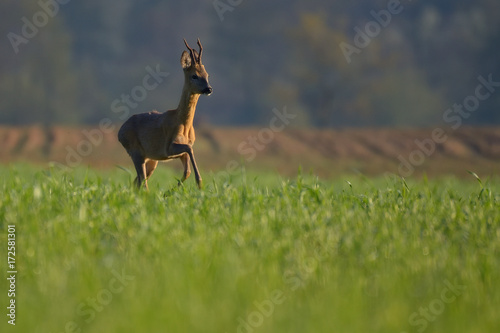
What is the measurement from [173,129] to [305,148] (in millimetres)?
21963

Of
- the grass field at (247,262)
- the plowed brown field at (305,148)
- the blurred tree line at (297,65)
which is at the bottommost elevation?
the grass field at (247,262)

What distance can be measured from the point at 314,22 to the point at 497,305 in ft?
124

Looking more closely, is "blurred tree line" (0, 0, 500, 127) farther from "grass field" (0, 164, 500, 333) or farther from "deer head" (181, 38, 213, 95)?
"grass field" (0, 164, 500, 333)

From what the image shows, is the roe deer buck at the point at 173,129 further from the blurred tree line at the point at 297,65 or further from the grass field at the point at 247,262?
the blurred tree line at the point at 297,65

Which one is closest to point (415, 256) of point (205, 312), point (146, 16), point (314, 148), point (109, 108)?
point (205, 312)

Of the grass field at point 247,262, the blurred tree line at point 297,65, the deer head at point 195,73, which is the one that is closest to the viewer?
the grass field at point 247,262

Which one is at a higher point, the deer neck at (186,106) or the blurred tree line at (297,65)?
the blurred tree line at (297,65)

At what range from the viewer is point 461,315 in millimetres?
3854

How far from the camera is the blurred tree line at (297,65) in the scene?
4303 centimetres

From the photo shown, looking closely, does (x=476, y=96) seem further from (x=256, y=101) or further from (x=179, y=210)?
(x=179, y=210)

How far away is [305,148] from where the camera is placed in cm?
3014

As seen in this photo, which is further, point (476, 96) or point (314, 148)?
point (476, 96)

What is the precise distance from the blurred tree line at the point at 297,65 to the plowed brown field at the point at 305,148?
8866mm

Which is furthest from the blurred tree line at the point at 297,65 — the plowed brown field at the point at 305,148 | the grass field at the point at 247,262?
the grass field at the point at 247,262
